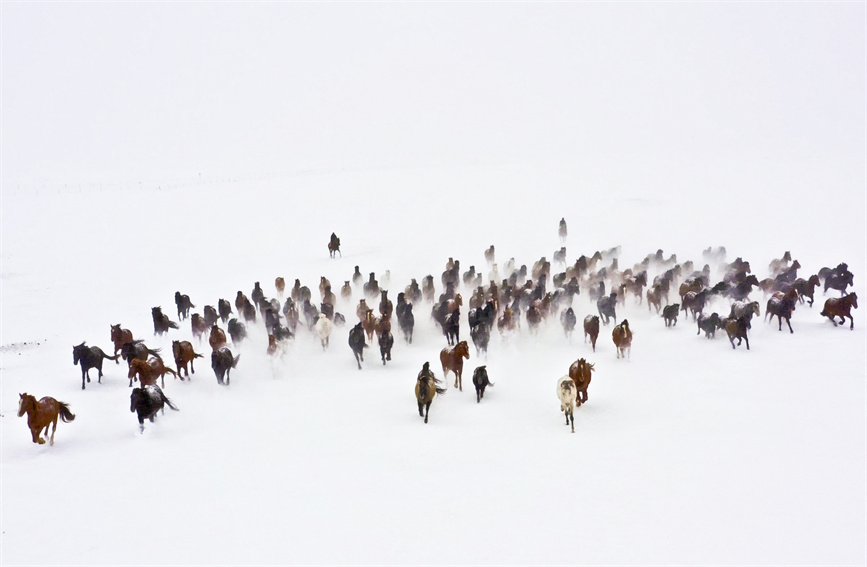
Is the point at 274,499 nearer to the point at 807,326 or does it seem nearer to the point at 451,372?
the point at 451,372

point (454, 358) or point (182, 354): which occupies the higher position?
point (182, 354)

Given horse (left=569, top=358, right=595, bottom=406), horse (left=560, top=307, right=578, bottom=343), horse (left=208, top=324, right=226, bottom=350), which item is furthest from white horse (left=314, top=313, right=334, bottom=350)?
horse (left=569, top=358, right=595, bottom=406)

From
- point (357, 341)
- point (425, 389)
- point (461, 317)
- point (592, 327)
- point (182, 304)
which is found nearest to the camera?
point (425, 389)

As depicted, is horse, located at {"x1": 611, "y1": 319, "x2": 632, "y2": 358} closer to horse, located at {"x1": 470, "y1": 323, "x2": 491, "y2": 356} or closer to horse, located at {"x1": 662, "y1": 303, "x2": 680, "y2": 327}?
horse, located at {"x1": 662, "y1": 303, "x2": 680, "y2": 327}

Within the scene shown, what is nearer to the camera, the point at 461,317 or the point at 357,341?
the point at 357,341

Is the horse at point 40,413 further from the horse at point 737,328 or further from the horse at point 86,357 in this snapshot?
the horse at point 737,328

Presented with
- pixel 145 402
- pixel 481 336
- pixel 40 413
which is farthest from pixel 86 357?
pixel 481 336

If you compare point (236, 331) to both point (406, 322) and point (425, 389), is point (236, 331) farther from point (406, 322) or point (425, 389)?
point (425, 389)
